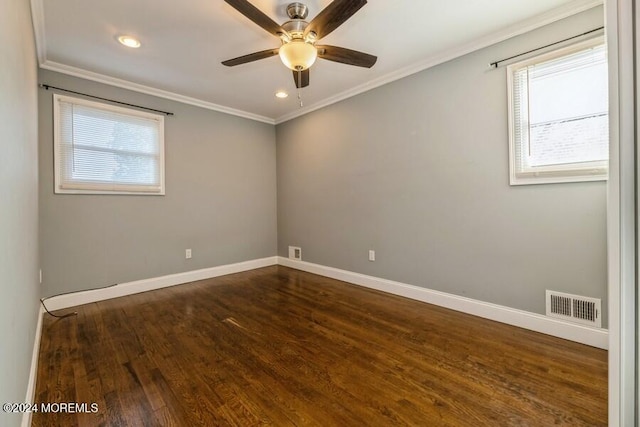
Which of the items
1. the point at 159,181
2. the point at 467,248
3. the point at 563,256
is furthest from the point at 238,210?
the point at 563,256

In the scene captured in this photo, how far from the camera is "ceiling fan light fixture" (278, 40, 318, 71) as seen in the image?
206 centimetres

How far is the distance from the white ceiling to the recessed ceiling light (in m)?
0.05

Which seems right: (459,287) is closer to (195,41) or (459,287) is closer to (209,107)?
(195,41)

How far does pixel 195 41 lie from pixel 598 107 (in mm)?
3322

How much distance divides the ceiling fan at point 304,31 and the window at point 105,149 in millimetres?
Result: 1883

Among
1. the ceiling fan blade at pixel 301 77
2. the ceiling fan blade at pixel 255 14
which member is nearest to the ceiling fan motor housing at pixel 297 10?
the ceiling fan blade at pixel 255 14

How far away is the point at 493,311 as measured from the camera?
2516 millimetres

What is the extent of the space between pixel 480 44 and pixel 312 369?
310cm

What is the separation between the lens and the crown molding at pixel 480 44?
206 cm

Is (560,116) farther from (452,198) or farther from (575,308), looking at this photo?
(575,308)

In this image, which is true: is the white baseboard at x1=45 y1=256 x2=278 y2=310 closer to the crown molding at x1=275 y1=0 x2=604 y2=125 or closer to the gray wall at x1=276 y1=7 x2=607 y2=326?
the gray wall at x1=276 y1=7 x2=607 y2=326

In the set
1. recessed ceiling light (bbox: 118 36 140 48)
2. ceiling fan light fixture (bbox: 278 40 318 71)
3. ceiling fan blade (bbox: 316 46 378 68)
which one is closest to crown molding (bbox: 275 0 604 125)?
ceiling fan blade (bbox: 316 46 378 68)

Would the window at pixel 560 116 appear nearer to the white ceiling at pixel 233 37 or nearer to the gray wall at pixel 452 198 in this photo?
the gray wall at pixel 452 198

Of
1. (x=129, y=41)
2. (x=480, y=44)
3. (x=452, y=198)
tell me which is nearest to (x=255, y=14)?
(x=129, y=41)
